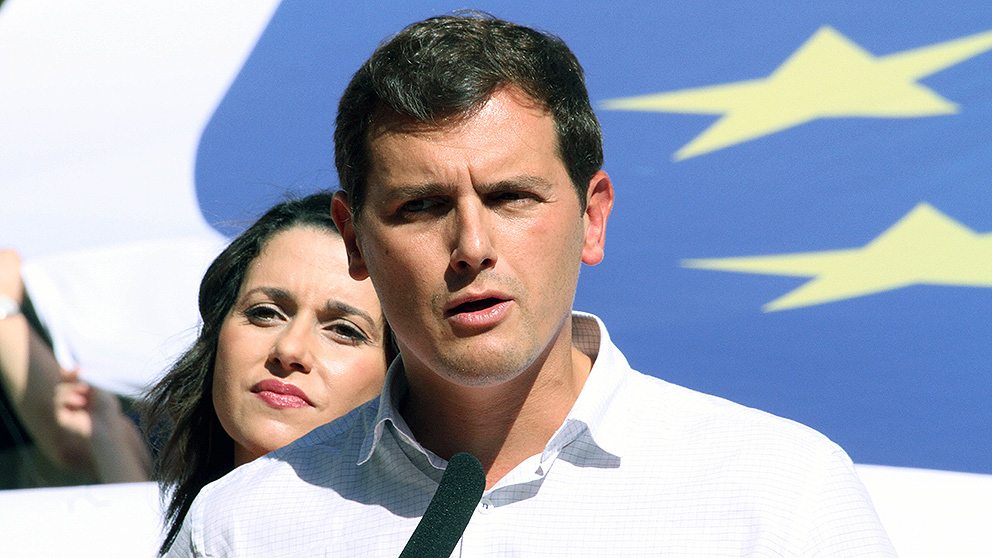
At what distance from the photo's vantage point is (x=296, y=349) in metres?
2.16

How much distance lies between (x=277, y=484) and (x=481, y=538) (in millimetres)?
380

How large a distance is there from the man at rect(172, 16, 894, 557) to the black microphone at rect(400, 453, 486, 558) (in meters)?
0.14

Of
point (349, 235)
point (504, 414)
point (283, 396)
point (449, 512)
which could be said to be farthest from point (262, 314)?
point (449, 512)

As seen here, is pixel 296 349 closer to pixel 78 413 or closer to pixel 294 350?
pixel 294 350

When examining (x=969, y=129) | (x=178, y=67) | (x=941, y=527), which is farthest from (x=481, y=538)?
(x=178, y=67)

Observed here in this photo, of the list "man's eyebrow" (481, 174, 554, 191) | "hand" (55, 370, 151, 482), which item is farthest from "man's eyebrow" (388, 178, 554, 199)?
"hand" (55, 370, 151, 482)

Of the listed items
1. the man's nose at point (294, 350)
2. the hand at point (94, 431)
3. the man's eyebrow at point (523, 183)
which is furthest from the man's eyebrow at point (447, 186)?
the hand at point (94, 431)

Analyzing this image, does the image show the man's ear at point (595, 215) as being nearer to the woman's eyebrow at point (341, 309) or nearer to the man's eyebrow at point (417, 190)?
the man's eyebrow at point (417, 190)

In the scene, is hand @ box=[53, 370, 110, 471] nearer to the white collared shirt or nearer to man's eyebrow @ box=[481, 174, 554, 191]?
the white collared shirt

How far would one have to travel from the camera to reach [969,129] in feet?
7.85

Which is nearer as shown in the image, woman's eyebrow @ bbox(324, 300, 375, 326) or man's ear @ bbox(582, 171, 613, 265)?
man's ear @ bbox(582, 171, 613, 265)

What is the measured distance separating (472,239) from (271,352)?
114cm

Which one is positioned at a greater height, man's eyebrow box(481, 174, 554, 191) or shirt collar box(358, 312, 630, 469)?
man's eyebrow box(481, 174, 554, 191)

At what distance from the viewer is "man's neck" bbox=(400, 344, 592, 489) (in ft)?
4.41
